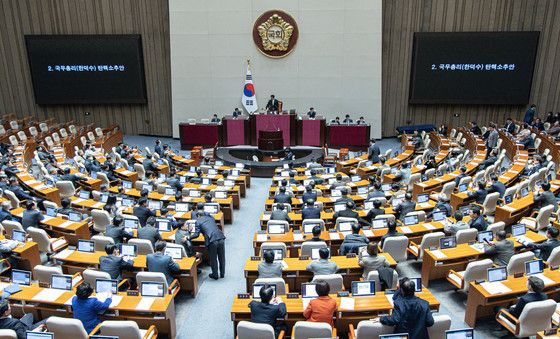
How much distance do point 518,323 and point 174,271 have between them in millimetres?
5557

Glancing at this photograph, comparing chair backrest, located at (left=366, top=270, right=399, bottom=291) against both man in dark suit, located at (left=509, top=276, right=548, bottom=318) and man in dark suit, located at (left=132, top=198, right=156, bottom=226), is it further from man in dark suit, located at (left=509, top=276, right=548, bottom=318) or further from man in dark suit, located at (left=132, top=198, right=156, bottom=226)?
man in dark suit, located at (left=132, top=198, right=156, bottom=226)

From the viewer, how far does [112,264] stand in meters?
7.82

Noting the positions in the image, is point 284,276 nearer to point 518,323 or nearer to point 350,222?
point 350,222

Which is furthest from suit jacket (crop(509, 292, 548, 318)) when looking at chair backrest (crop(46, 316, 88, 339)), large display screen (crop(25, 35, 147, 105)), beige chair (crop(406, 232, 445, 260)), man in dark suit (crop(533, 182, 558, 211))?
large display screen (crop(25, 35, 147, 105))

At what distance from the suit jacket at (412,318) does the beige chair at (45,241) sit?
23.8ft

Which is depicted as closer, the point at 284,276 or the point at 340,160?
the point at 284,276

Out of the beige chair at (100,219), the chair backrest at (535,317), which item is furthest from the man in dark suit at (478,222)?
the beige chair at (100,219)

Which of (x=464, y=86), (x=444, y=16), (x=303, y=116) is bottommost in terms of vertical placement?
(x=303, y=116)

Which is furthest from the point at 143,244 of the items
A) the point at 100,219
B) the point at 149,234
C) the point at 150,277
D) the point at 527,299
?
the point at 527,299

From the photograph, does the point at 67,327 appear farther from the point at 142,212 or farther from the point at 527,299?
the point at 527,299

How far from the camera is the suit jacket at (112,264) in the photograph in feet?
25.7

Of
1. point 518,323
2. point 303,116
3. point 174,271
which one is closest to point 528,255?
point 518,323

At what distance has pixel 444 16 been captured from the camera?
21.9m

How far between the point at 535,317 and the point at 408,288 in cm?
209
